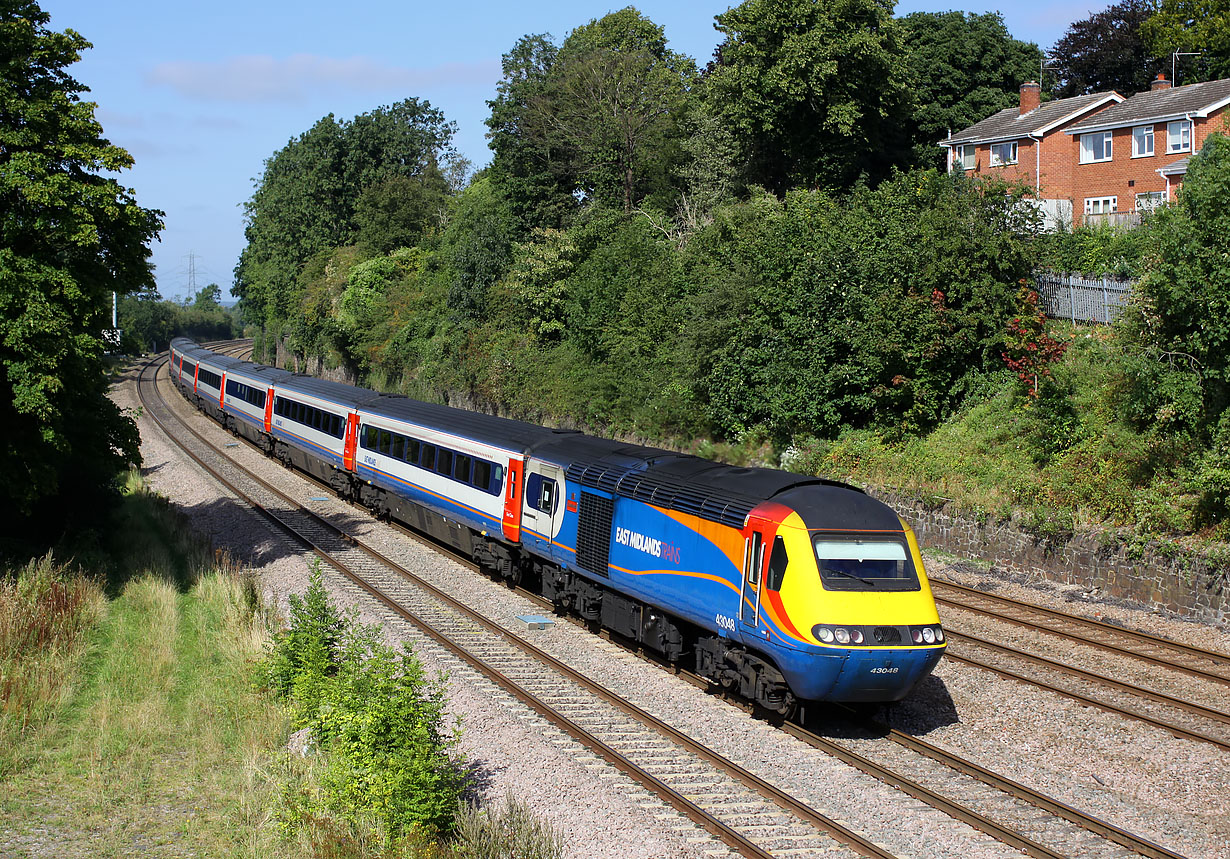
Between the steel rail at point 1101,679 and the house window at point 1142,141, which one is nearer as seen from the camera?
the steel rail at point 1101,679

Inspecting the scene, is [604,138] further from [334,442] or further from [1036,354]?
[1036,354]

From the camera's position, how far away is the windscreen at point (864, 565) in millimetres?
10938

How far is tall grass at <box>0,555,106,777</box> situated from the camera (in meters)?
12.8

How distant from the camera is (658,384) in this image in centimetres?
3072

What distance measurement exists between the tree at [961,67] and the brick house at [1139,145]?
28.1 feet

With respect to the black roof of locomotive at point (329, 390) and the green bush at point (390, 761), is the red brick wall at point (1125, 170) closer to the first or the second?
the black roof of locomotive at point (329, 390)

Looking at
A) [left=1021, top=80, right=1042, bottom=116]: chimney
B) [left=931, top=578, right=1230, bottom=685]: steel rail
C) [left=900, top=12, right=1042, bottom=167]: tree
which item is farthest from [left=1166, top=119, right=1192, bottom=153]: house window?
[left=931, top=578, right=1230, bottom=685]: steel rail

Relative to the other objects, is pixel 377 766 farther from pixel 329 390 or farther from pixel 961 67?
pixel 961 67

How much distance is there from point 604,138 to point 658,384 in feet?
55.0

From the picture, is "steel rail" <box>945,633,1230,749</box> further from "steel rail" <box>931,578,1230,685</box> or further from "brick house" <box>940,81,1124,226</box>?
"brick house" <box>940,81,1124,226</box>

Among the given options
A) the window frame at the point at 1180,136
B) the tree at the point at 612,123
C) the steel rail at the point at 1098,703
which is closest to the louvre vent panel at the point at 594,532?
the steel rail at the point at 1098,703

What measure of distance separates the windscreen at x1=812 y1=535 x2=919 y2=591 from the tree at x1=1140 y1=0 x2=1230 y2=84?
Result: 40026 mm

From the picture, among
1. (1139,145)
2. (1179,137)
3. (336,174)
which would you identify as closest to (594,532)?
(1179,137)

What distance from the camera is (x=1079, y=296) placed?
2441cm
